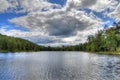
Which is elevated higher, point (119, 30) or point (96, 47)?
point (119, 30)

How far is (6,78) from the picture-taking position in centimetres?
4381

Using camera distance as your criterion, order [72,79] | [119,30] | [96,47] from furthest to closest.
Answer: [96,47] < [119,30] < [72,79]

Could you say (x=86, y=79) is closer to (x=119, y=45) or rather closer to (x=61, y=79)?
(x=61, y=79)

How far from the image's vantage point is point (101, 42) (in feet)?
616

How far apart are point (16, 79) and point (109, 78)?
67.6 ft

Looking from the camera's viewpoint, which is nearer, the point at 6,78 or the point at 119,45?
the point at 6,78

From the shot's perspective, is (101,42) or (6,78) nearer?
(6,78)

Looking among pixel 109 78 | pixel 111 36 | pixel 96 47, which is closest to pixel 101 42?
pixel 96 47

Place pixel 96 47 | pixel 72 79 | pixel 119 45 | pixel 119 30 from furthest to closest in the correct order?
1. pixel 96 47
2. pixel 119 30
3. pixel 119 45
4. pixel 72 79

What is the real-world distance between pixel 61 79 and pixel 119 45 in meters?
133

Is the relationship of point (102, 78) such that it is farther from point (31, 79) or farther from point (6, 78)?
point (6, 78)

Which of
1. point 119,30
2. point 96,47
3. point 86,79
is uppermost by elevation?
point 119,30

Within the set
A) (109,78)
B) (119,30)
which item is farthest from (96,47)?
(109,78)

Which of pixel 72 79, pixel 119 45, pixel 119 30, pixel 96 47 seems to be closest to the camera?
pixel 72 79
